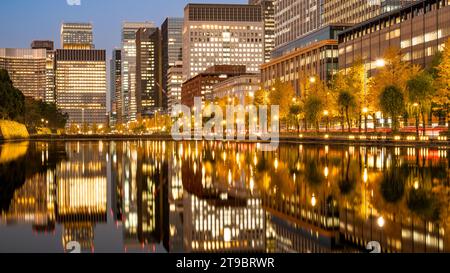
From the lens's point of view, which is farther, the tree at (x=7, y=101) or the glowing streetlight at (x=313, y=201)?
the tree at (x=7, y=101)

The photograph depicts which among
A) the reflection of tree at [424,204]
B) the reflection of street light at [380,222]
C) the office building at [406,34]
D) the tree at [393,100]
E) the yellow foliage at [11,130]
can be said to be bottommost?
the reflection of street light at [380,222]

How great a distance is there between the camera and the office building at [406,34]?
101375 millimetres

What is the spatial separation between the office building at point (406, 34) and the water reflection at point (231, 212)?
76029 mm

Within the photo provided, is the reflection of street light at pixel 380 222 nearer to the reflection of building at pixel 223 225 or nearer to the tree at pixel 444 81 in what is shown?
the reflection of building at pixel 223 225

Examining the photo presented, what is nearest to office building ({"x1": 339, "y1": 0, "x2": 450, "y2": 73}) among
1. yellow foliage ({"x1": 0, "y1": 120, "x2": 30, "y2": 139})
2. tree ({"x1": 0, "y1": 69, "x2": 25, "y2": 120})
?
tree ({"x1": 0, "y1": 69, "x2": 25, "y2": 120})

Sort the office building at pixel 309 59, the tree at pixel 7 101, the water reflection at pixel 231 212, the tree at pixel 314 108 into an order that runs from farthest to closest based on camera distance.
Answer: the office building at pixel 309 59 → the tree at pixel 7 101 → the tree at pixel 314 108 → the water reflection at pixel 231 212

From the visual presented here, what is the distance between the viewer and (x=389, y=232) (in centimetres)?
1284

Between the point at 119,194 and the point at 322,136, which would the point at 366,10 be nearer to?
the point at 322,136

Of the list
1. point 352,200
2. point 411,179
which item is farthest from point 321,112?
point 352,200

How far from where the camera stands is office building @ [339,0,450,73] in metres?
101

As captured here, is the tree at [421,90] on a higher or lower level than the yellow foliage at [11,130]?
higher

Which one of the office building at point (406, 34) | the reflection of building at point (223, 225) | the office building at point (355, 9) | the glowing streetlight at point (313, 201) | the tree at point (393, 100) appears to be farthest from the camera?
the office building at point (355, 9)

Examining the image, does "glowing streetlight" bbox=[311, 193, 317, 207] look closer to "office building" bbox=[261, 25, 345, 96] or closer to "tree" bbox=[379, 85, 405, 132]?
"tree" bbox=[379, 85, 405, 132]

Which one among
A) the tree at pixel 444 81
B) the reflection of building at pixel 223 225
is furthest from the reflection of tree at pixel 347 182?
the tree at pixel 444 81
